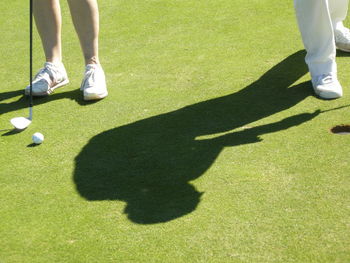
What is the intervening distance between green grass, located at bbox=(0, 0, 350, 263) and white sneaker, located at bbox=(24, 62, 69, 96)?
0.06 m

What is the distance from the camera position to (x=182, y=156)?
136 inches

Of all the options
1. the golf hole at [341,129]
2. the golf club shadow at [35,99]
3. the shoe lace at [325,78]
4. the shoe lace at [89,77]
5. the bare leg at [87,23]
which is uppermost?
the bare leg at [87,23]

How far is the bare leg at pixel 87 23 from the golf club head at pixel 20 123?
72 centimetres

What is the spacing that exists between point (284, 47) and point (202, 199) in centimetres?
204

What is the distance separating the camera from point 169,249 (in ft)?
8.95

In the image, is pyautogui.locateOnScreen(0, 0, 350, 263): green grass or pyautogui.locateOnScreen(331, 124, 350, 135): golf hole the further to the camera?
pyautogui.locateOnScreen(331, 124, 350, 135): golf hole

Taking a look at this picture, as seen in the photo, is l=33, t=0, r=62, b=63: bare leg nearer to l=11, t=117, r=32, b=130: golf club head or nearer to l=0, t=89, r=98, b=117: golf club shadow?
l=0, t=89, r=98, b=117: golf club shadow

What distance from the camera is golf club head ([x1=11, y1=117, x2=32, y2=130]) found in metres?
3.91

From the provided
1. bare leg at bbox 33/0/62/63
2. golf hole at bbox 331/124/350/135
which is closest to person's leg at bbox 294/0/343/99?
golf hole at bbox 331/124/350/135

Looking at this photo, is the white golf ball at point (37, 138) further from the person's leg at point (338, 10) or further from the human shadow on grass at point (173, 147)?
the person's leg at point (338, 10)

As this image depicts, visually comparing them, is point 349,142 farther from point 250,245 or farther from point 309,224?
point 250,245

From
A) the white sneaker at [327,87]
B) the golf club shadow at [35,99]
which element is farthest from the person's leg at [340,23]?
the golf club shadow at [35,99]

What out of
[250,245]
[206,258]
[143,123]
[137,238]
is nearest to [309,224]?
[250,245]

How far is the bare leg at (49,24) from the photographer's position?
4.49m
